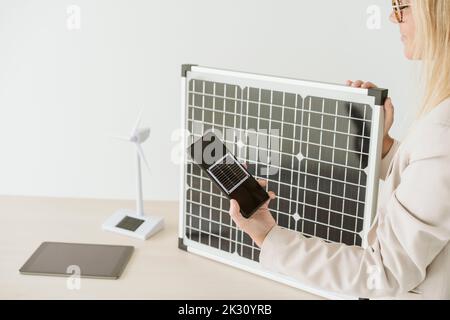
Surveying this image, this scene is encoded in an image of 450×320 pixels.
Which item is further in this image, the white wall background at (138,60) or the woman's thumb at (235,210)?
the white wall background at (138,60)

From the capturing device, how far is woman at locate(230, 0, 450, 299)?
1.05 meters

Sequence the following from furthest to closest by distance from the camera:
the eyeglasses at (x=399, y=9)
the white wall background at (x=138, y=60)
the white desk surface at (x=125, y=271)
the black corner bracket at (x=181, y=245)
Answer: the white wall background at (x=138, y=60), the black corner bracket at (x=181, y=245), the white desk surface at (x=125, y=271), the eyeglasses at (x=399, y=9)

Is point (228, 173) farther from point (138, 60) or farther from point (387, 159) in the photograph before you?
point (138, 60)

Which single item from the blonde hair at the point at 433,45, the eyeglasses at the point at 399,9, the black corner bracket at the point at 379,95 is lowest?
the black corner bracket at the point at 379,95

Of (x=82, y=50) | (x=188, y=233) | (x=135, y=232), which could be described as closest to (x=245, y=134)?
(x=188, y=233)

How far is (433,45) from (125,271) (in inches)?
33.8

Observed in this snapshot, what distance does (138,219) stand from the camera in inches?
69.1

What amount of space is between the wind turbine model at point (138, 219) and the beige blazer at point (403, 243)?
53 cm

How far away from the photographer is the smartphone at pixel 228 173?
1.34m

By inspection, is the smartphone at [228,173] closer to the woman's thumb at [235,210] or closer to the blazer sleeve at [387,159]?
the woman's thumb at [235,210]

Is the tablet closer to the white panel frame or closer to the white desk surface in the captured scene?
the white desk surface

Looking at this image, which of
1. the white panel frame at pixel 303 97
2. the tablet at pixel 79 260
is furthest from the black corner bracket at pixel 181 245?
the tablet at pixel 79 260

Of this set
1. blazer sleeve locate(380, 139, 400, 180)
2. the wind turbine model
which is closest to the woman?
blazer sleeve locate(380, 139, 400, 180)

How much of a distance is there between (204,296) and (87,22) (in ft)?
3.00
